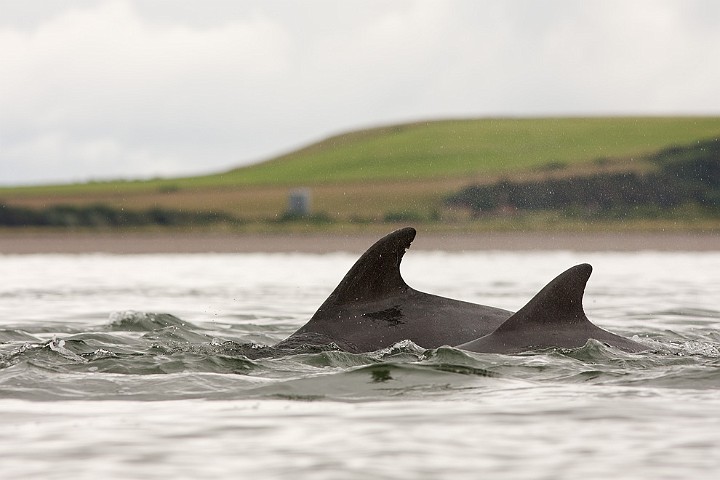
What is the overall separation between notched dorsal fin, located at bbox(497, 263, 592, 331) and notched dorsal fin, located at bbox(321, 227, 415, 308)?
1.16 meters

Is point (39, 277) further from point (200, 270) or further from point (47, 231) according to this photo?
point (47, 231)

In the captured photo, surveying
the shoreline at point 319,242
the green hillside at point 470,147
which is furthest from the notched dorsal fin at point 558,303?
the green hillside at point 470,147

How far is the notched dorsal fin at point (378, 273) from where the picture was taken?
37.9ft

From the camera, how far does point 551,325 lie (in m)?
11.4

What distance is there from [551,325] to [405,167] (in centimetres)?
7918

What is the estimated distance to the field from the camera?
2847 inches

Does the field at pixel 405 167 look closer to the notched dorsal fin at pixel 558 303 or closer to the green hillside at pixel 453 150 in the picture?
the green hillside at pixel 453 150

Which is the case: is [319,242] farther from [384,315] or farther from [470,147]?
[470,147]

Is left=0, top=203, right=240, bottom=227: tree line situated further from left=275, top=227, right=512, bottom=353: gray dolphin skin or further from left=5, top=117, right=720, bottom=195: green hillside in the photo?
left=275, top=227, right=512, bottom=353: gray dolphin skin

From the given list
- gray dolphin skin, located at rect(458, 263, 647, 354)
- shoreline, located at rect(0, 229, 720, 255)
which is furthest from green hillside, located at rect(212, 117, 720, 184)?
gray dolphin skin, located at rect(458, 263, 647, 354)

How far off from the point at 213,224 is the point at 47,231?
7.84 meters

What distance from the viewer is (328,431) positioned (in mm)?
8234

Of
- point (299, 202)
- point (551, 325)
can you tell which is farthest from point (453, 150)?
point (551, 325)

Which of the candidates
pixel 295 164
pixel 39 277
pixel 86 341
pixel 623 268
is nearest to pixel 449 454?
pixel 86 341
